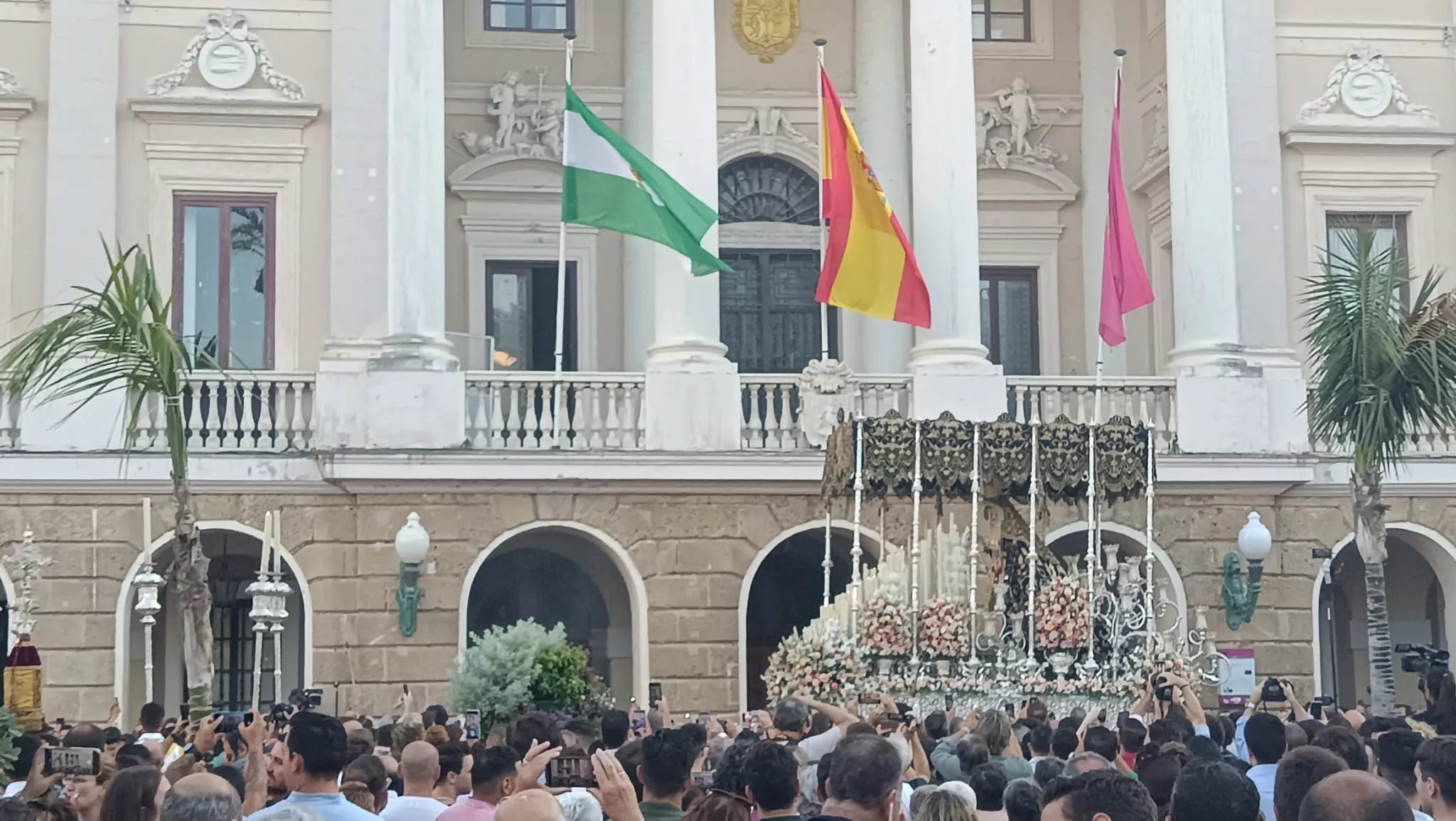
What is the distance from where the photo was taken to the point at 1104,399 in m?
26.2

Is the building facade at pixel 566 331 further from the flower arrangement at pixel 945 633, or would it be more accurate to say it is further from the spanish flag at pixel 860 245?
the flower arrangement at pixel 945 633

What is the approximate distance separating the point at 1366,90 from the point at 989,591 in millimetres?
11158

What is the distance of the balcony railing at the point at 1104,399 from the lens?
85.1 ft

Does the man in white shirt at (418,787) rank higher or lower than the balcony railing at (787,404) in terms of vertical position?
lower

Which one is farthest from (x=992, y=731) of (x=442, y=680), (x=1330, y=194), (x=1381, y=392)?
(x=1330, y=194)

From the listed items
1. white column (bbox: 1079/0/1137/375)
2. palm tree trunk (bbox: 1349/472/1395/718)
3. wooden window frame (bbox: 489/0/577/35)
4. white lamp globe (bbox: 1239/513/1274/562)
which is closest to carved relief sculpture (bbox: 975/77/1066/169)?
white column (bbox: 1079/0/1137/375)

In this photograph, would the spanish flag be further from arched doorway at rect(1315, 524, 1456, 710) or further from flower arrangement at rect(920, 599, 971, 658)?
arched doorway at rect(1315, 524, 1456, 710)

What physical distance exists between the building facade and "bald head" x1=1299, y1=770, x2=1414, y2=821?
19.1m

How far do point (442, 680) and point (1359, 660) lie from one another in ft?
42.1

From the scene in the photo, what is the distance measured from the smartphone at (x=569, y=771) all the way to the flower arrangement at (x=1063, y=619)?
433 inches

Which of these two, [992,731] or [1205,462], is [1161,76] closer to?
[1205,462]

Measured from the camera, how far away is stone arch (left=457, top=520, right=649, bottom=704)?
80.9 ft

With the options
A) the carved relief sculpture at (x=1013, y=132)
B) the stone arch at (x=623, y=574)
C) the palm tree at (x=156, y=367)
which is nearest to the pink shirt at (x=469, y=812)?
the palm tree at (x=156, y=367)

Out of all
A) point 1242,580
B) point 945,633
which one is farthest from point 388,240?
point 1242,580
